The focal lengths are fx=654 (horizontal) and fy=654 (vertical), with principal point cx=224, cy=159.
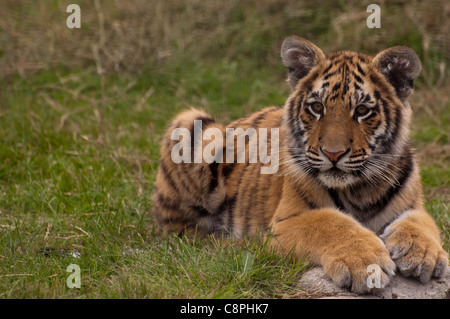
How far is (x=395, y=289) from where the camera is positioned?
322 centimetres

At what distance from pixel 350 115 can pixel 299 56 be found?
681mm

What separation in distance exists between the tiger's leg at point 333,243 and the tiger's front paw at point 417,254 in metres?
0.08

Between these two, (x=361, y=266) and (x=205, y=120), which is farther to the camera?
(x=205, y=120)

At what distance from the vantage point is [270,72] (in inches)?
319

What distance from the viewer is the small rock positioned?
3.18 metres

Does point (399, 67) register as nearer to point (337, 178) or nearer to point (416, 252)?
point (337, 178)

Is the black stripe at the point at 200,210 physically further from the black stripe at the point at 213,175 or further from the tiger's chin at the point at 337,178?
the tiger's chin at the point at 337,178

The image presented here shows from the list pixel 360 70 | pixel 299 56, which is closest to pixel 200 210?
pixel 299 56

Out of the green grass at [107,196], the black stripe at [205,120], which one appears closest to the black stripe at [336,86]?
the green grass at [107,196]

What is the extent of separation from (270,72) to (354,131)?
469 cm

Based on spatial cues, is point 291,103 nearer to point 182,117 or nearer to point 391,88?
point 391,88

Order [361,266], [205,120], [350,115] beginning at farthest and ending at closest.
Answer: [205,120] < [350,115] < [361,266]

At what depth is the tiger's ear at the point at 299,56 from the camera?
398cm

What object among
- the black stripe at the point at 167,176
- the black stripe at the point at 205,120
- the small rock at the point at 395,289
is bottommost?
the small rock at the point at 395,289
